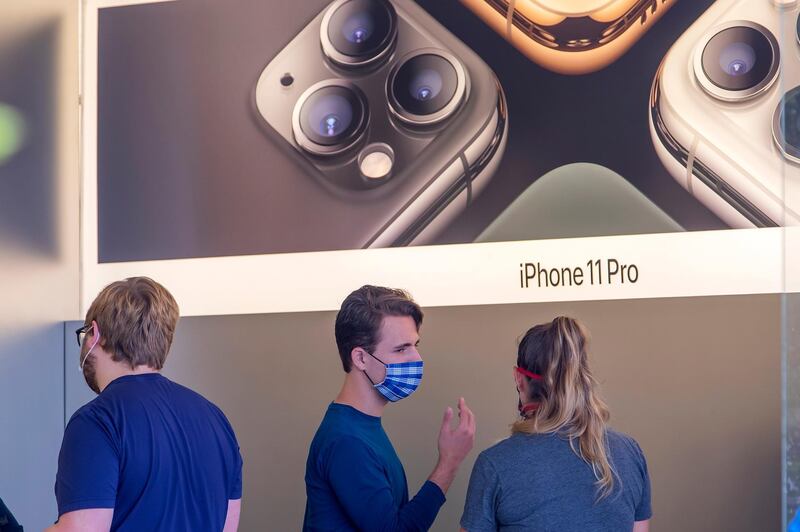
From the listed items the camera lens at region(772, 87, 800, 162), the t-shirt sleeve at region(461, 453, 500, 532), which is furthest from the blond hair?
the camera lens at region(772, 87, 800, 162)

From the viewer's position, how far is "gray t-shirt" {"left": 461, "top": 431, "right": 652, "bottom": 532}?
6.24 feet

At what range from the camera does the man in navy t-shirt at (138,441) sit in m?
1.69

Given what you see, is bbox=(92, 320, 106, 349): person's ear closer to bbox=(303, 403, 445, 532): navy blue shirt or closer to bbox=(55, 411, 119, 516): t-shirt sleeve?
bbox=(55, 411, 119, 516): t-shirt sleeve

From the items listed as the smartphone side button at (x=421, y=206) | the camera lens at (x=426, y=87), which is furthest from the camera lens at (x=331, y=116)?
the smartphone side button at (x=421, y=206)

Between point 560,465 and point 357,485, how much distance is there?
413mm

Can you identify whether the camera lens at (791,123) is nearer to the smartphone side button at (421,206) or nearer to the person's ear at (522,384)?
the person's ear at (522,384)

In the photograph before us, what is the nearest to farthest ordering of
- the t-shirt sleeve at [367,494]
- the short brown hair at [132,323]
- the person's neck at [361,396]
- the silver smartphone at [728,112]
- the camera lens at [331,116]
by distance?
1. the short brown hair at [132,323]
2. the t-shirt sleeve at [367,494]
3. the person's neck at [361,396]
4. the silver smartphone at [728,112]
5. the camera lens at [331,116]

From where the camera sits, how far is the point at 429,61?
312 centimetres

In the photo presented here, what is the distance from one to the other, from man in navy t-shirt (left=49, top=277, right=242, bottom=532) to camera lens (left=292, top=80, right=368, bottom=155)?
1.34 m

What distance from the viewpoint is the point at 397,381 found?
2188mm

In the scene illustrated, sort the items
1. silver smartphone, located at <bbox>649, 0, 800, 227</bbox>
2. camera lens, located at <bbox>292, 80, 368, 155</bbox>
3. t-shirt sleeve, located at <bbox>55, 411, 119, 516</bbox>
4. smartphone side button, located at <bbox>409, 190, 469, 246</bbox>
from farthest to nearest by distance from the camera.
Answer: camera lens, located at <bbox>292, 80, 368, 155</bbox>
smartphone side button, located at <bbox>409, 190, 469, 246</bbox>
silver smartphone, located at <bbox>649, 0, 800, 227</bbox>
t-shirt sleeve, located at <bbox>55, 411, 119, 516</bbox>

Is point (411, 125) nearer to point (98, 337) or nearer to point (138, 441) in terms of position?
point (98, 337)

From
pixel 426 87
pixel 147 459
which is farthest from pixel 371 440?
pixel 426 87

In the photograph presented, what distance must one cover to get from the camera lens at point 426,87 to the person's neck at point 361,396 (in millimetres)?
1169
